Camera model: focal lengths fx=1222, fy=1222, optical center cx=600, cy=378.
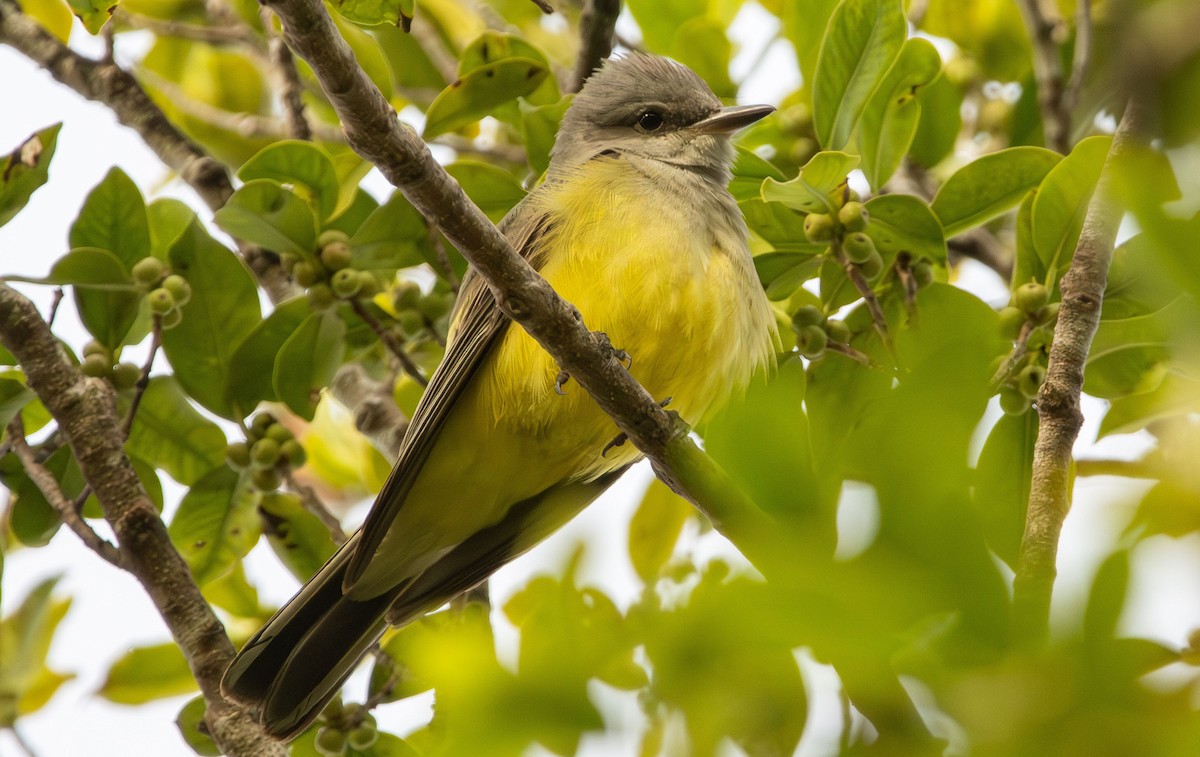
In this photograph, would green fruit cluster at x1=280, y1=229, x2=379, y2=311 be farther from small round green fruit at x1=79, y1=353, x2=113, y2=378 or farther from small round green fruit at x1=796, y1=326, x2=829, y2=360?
small round green fruit at x1=796, y1=326, x2=829, y2=360

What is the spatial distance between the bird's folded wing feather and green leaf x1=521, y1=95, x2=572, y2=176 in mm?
491

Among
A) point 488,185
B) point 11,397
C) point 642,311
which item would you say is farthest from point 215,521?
point 642,311

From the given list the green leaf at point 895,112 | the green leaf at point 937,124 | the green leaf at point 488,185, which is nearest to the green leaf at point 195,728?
the green leaf at point 488,185

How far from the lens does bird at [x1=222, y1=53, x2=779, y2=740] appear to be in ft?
11.7

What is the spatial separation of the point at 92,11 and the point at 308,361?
3.56ft

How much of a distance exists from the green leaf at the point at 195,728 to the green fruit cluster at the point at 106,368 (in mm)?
943

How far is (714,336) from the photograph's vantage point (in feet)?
12.1

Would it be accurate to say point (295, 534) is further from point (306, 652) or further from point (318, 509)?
point (306, 652)

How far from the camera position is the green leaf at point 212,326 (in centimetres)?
353

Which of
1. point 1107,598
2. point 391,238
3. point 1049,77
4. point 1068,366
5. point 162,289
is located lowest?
point 1107,598

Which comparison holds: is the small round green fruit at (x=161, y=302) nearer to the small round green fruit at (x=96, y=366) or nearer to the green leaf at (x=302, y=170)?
the small round green fruit at (x=96, y=366)

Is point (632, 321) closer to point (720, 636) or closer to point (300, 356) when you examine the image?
point (300, 356)

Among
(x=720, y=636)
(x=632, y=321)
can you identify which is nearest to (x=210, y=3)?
(x=632, y=321)

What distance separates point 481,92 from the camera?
362 centimetres
